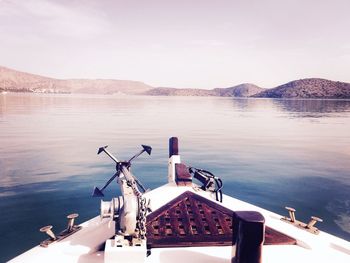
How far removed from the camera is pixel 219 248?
5371 mm

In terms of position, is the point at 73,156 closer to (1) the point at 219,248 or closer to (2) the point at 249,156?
(2) the point at 249,156

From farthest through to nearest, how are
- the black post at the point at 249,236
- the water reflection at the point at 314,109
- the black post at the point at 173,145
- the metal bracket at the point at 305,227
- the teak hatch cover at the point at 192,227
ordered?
the water reflection at the point at 314,109, the black post at the point at 173,145, the metal bracket at the point at 305,227, the teak hatch cover at the point at 192,227, the black post at the point at 249,236

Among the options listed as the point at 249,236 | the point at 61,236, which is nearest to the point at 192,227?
the point at 249,236

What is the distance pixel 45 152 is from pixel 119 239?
1799cm

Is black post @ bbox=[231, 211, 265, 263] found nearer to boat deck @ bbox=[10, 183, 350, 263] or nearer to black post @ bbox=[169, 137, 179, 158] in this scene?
boat deck @ bbox=[10, 183, 350, 263]

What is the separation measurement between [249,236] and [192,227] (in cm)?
231

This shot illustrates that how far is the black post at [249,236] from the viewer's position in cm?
388

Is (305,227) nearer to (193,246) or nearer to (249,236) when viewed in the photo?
(193,246)

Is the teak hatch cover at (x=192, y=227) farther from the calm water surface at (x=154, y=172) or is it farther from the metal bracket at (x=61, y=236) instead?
the calm water surface at (x=154, y=172)

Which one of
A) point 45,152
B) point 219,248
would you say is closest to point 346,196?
point 219,248

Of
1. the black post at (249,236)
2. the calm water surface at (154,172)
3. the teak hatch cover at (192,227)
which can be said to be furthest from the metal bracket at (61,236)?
the black post at (249,236)

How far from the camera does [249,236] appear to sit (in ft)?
12.9

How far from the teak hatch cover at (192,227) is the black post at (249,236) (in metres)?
1.51

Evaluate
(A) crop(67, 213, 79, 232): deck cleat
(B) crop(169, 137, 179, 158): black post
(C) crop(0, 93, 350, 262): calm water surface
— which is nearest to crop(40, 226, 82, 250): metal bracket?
(A) crop(67, 213, 79, 232): deck cleat
